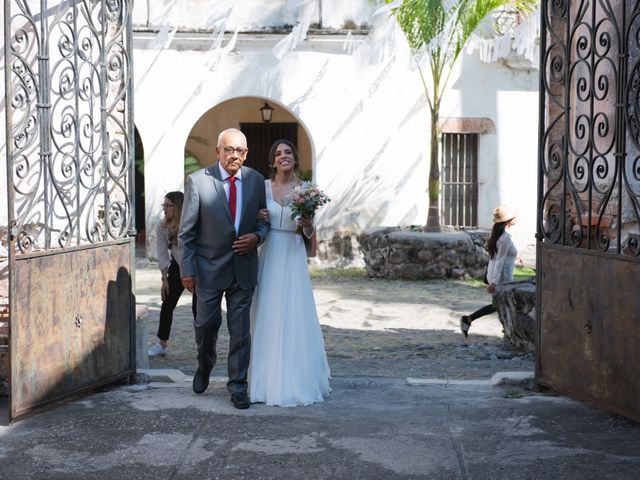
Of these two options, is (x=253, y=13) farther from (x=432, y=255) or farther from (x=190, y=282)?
(x=190, y=282)

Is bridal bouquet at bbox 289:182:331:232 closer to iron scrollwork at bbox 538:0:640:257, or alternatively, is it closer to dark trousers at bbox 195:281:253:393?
dark trousers at bbox 195:281:253:393

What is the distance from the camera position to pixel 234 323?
19.9 ft

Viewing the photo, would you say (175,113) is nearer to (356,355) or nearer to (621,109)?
(356,355)

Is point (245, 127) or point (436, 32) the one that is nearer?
point (436, 32)

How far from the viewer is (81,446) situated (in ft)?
16.5

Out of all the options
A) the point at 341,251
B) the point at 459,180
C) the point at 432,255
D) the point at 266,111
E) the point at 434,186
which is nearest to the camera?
the point at 432,255

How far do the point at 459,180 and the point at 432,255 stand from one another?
3.38 m

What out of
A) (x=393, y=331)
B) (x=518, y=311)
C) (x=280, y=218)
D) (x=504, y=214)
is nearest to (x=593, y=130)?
(x=280, y=218)

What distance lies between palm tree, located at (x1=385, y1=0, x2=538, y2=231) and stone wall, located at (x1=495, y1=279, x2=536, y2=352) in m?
6.59

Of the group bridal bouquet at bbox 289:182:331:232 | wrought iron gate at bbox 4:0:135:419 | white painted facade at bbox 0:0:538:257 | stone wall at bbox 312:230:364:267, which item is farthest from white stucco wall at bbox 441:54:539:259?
bridal bouquet at bbox 289:182:331:232

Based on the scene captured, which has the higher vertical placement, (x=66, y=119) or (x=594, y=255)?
(x=66, y=119)

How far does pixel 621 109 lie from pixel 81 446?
3.76 meters

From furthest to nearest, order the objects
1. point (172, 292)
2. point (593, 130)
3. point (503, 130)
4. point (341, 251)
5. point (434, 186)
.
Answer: point (503, 130) → point (341, 251) → point (434, 186) → point (172, 292) → point (593, 130)

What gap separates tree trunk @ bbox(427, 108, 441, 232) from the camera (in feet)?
51.1
